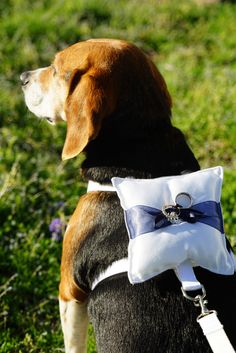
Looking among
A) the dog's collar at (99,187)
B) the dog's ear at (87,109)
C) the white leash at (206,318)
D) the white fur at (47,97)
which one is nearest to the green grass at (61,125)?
the white fur at (47,97)

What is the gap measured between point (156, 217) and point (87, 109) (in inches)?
27.7

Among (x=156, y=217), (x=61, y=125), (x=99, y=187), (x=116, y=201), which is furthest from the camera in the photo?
(x=61, y=125)

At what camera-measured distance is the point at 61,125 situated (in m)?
6.08

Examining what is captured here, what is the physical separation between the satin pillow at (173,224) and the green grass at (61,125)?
4.47 ft

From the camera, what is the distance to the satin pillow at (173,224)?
2678 millimetres

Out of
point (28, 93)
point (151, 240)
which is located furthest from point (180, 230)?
point (28, 93)

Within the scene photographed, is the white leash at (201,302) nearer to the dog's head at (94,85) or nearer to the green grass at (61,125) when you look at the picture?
the dog's head at (94,85)

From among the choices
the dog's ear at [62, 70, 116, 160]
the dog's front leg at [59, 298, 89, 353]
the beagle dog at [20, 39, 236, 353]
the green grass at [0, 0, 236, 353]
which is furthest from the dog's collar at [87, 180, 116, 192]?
the green grass at [0, 0, 236, 353]

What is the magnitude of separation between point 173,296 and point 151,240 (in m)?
0.26

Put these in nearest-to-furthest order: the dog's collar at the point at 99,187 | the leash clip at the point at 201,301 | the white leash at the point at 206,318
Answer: the white leash at the point at 206,318 → the leash clip at the point at 201,301 → the dog's collar at the point at 99,187

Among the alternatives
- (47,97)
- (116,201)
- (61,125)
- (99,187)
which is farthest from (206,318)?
(61,125)

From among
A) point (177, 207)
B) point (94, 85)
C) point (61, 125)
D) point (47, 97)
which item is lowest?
point (61, 125)

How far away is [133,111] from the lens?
10.7 feet

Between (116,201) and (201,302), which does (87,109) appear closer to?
(116,201)
